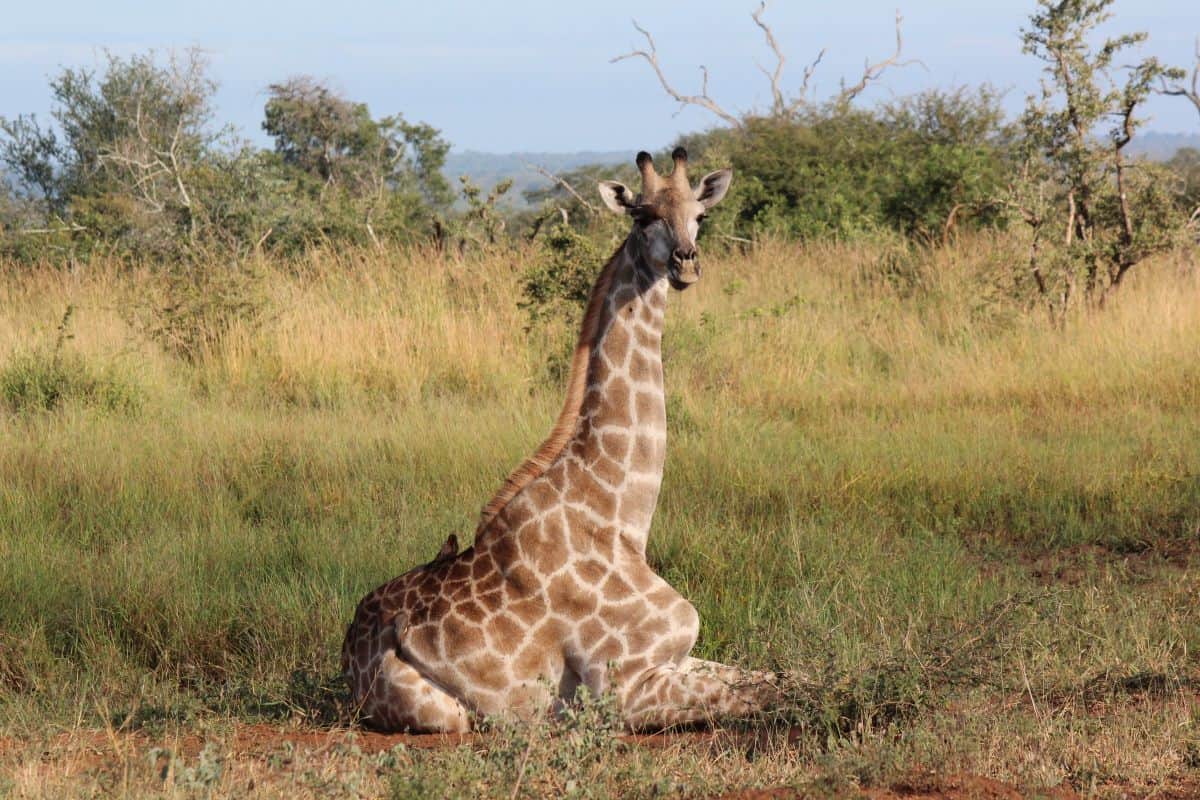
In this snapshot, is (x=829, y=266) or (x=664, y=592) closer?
(x=664, y=592)

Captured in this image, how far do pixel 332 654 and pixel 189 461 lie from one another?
130 inches

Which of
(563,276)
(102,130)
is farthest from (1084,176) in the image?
(102,130)

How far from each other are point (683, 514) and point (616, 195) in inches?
95.2

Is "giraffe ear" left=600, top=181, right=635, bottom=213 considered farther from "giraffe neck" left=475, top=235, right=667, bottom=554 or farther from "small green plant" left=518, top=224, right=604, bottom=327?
"small green plant" left=518, top=224, right=604, bottom=327

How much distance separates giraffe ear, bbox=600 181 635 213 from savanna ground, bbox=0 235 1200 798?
5.56ft

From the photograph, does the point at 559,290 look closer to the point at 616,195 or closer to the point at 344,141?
the point at 616,195

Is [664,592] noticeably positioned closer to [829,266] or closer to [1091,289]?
[1091,289]

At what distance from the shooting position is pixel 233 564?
6.66m

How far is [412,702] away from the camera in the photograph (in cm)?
468

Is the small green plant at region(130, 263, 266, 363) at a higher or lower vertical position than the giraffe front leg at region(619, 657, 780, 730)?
higher

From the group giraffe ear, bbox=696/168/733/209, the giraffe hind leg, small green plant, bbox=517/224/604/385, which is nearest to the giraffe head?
giraffe ear, bbox=696/168/733/209

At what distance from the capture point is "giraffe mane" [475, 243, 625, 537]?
4879mm

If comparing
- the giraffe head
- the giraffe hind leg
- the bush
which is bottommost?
the giraffe hind leg

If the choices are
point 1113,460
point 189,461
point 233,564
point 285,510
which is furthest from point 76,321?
point 1113,460
